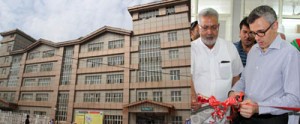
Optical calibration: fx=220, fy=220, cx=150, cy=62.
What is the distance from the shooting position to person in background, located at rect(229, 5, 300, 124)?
0.70 m

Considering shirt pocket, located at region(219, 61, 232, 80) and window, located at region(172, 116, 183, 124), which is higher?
shirt pocket, located at region(219, 61, 232, 80)

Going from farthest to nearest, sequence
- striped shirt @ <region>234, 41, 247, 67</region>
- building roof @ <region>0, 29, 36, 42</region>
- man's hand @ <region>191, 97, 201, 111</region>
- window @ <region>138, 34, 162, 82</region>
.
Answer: building roof @ <region>0, 29, 36, 42</region>
window @ <region>138, 34, 162, 82</region>
striped shirt @ <region>234, 41, 247, 67</region>
man's hand @ <region>191, 97, 201, 111</region>

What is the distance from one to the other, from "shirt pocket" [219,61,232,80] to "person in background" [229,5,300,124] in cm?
9

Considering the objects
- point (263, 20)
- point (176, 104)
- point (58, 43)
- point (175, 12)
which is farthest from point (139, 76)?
point (58, 43)

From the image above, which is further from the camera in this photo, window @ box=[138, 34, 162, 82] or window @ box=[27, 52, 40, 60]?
window @ box=[27, 52, 40, 60]

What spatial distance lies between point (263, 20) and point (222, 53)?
0.23 metres

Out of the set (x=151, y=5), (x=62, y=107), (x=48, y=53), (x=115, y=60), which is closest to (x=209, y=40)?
(x=151, y=5)

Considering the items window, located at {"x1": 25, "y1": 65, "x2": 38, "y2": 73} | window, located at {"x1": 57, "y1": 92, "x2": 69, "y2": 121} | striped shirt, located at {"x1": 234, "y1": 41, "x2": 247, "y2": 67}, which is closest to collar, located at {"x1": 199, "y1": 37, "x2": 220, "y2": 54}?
striped shirt, located at {"x1": 234, "y1": 41, "x2": 247, "y2": 67}

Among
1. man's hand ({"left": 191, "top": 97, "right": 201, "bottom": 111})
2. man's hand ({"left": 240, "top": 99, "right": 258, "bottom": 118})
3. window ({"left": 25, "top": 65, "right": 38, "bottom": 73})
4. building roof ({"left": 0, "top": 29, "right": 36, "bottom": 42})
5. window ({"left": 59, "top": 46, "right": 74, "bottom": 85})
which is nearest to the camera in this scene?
man's hand ({"left": 240, "top": 99, "right": 258, "bottom": 118})

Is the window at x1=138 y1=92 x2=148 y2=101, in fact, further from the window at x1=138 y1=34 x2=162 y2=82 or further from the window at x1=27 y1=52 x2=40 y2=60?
the window at x1=27 y1=52 x2=40 y2=60

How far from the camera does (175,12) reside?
1150 millimetres

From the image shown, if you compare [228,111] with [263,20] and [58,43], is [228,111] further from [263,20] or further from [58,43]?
[58,43]

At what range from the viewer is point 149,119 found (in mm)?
1062

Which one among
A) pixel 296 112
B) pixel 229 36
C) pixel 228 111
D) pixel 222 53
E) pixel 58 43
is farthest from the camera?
pixel 58 43
